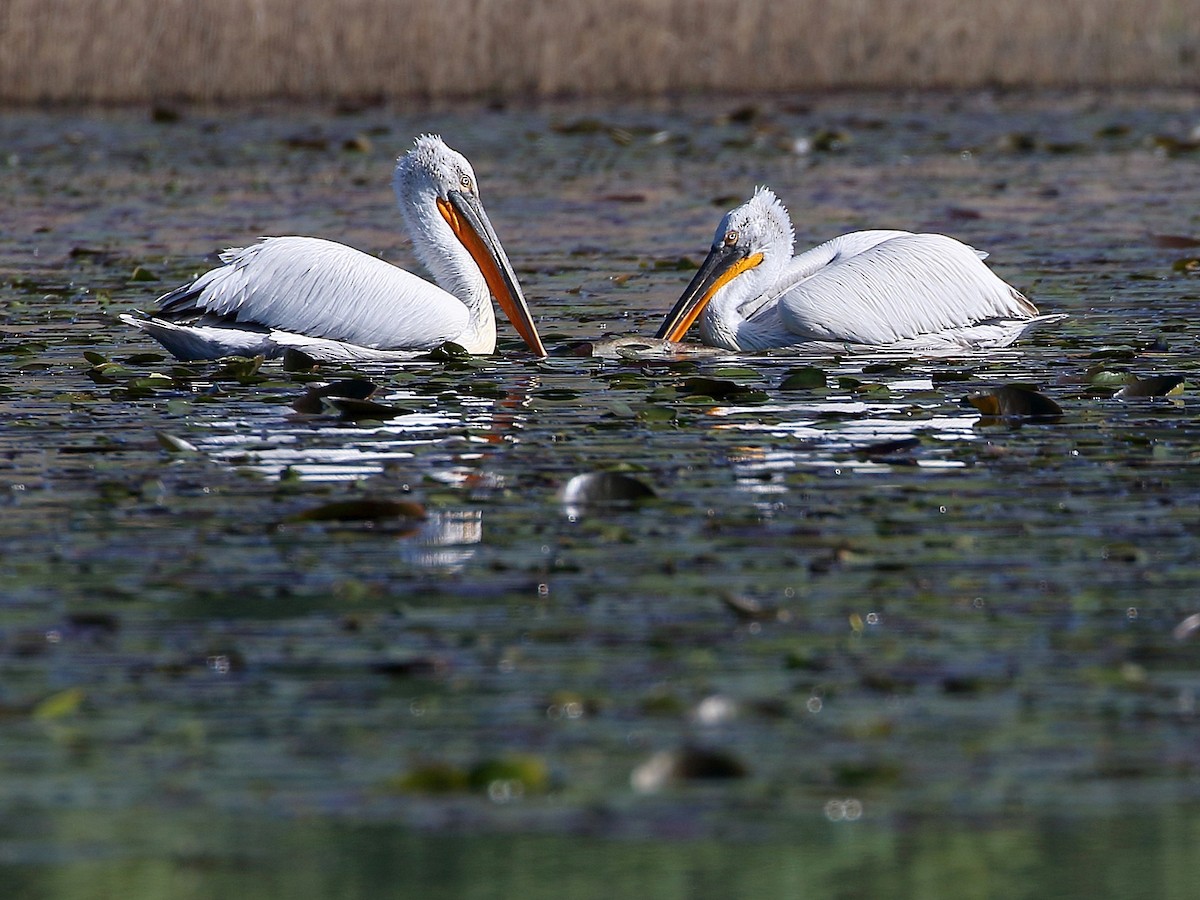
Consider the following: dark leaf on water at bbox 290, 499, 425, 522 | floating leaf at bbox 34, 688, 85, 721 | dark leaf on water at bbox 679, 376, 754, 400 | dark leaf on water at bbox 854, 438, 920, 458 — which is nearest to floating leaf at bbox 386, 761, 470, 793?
floating leaf at bbox 34, 688, 85, 721

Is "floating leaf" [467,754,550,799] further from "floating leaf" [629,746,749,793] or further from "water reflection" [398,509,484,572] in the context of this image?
"water reflection" [398,509,484,572]

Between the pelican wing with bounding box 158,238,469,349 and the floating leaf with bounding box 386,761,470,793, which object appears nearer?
the floating leaf with bounding box 386,761,470,793

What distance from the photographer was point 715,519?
4.57 metres

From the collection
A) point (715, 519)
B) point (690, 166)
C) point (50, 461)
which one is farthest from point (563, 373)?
point (690, 166)

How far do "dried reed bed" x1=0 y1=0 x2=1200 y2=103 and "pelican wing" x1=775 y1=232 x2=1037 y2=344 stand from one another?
32.9ft

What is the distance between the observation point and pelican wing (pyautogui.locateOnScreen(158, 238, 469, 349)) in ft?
23.6

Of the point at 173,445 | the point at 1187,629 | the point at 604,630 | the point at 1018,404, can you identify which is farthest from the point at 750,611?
the point at 1018,404

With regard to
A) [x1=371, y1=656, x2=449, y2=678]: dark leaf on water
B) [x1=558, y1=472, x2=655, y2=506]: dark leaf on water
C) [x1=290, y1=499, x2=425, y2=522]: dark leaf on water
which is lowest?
[x1=371, y1=656, x2=449, y2=678]: dark leaf on water

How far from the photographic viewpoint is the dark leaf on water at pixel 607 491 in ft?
15.7

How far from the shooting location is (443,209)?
7.94 metres

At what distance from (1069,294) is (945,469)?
411 cm

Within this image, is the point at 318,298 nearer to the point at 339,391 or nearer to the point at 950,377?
the point at 339,391

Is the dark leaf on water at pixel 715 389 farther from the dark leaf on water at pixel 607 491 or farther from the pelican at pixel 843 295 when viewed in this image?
the dark leaf on water at pixel 607 491

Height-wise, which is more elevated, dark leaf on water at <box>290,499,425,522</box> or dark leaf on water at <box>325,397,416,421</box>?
dark leaf on water at <box>325,397,416,421</box>
